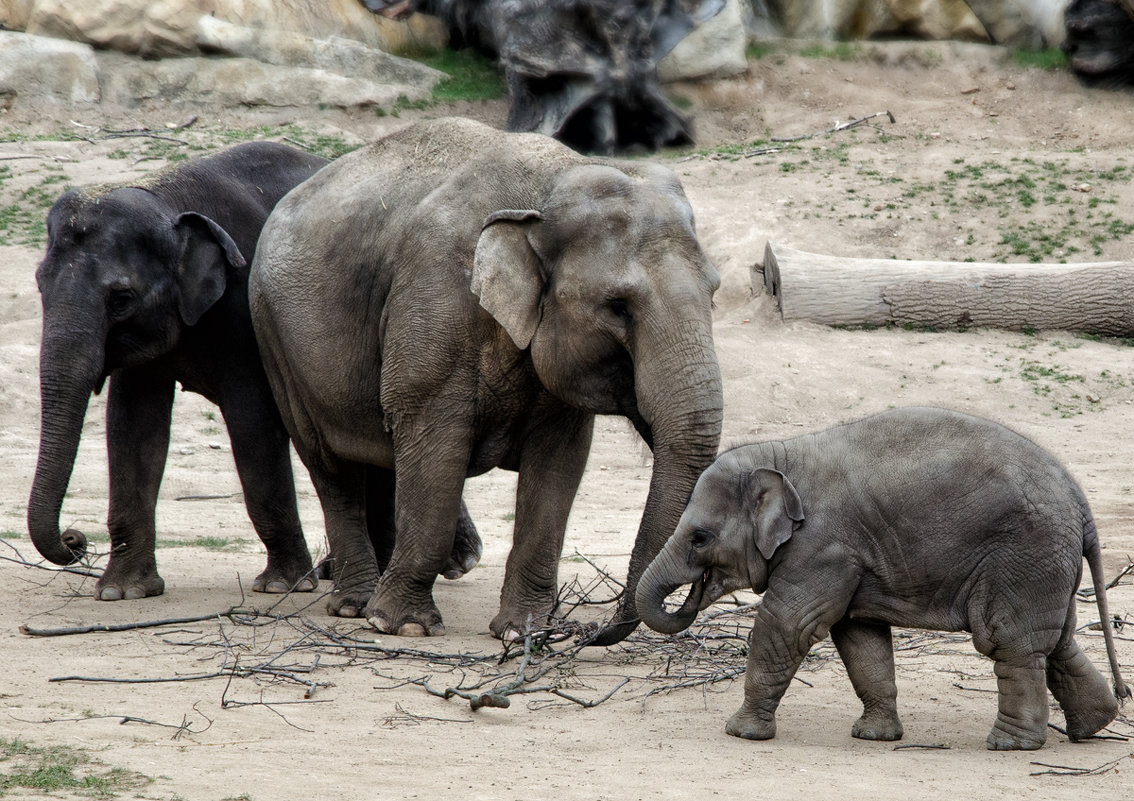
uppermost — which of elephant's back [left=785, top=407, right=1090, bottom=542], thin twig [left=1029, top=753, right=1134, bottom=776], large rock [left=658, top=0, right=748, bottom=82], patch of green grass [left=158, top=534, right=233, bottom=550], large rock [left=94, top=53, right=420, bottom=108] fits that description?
elephant's back [left=785, top=407, right=1090, bottom=542]

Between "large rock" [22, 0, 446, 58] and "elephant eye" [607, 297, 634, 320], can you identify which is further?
"large rock" [22, 0, 446, 58]

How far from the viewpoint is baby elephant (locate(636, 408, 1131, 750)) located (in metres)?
4.32

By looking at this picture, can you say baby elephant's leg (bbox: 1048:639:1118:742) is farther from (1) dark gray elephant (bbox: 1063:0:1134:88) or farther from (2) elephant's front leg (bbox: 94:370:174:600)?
(1) dark gray elephant (bbox: 1063:0:1134:88)

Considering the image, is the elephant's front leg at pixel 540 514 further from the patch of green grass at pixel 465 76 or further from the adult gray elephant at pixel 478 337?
the patch of green grass at pixel 465 76

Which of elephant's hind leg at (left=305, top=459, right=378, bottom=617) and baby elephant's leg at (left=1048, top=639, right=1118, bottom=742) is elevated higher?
baby elephant's leg at (left=1048, top=639, right=1118, bottom=742)

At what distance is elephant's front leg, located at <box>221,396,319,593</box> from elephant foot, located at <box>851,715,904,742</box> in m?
3.05

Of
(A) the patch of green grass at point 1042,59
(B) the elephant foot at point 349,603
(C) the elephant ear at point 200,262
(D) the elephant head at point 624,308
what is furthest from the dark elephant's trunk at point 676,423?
(A) the patch of green grass at point 1042,59

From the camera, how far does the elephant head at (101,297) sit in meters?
6.38

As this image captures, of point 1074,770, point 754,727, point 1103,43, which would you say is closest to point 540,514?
point 754,727

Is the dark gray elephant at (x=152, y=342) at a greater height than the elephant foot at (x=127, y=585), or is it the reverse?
the dark gray elephant at (x=152, y=342)

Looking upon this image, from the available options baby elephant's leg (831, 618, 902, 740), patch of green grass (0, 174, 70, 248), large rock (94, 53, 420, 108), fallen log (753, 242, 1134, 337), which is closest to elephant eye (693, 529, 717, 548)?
baby elephant's leg (831, 618, 902, 740)

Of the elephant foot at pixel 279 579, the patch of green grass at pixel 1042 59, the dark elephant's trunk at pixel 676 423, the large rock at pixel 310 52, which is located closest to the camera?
the dark elephant's trunk at pixel 676 423

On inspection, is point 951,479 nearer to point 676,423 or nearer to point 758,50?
point 676,423

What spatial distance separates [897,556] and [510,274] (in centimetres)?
182
